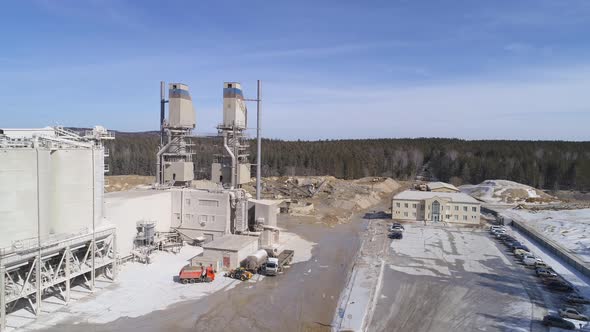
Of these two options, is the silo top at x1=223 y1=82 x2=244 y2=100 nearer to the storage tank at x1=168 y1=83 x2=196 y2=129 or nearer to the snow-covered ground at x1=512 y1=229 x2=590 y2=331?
the storage tank at x1=168 y1=83 x2=196 y2=129

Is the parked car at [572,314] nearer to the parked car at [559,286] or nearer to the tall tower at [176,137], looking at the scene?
the parked car at [559,286]

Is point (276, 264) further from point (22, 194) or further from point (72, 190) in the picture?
point (22, 194)

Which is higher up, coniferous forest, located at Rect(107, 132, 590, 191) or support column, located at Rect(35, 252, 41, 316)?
coniferous forest, located at Rect(107, 132, 590, 191)

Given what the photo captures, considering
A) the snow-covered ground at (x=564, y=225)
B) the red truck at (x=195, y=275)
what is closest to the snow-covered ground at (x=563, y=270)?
the snow-covered ground at (x=564, y=225)

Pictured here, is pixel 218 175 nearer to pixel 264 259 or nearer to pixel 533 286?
pixel 264 259

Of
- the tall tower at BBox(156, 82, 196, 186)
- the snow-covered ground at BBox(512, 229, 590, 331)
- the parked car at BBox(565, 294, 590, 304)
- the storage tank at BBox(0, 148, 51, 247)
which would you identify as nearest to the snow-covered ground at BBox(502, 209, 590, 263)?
the snow-covered ground at BBox(512, 229, 590, 331)
